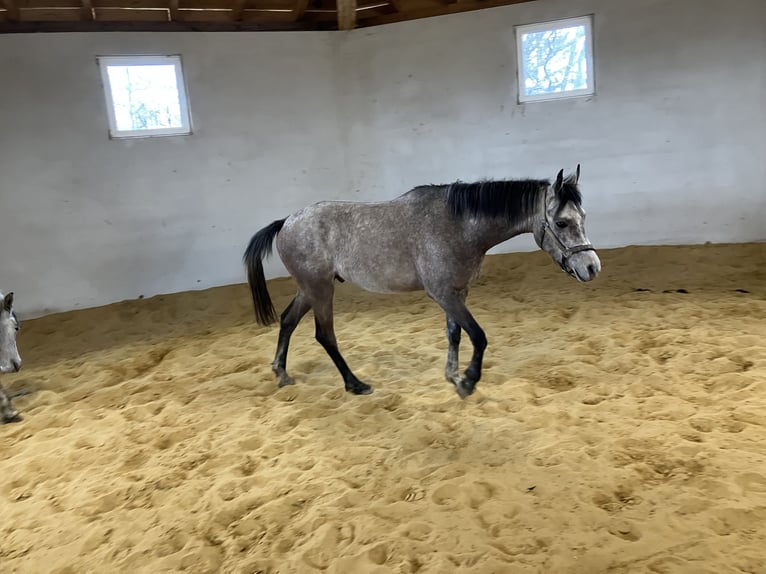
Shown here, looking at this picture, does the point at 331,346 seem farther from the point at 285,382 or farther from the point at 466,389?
the point at 466,389

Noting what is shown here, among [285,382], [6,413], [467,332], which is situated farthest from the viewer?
[285,382]

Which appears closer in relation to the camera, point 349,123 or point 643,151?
point 643,151

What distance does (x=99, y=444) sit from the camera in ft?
10.2

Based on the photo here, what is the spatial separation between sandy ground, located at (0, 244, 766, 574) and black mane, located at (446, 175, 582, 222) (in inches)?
44.1

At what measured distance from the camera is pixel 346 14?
21.2 feet

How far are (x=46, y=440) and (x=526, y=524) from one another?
9.18ft

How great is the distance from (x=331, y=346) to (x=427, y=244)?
98 centimetres

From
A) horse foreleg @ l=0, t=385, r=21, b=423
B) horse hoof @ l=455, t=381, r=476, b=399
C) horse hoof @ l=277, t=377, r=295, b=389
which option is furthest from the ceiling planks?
horse hoof @ l=455, t=381, r=476, b=399

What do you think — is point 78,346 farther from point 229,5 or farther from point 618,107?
point 618,107

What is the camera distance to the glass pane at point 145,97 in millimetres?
5793

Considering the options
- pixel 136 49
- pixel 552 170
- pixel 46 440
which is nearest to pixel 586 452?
pixel 46 440

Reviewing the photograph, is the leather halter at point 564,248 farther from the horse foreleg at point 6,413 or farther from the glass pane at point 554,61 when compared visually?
the glass pane at point 554,61

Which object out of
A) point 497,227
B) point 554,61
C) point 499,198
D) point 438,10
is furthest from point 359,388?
point 438,10

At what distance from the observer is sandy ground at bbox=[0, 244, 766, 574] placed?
6.59ft
